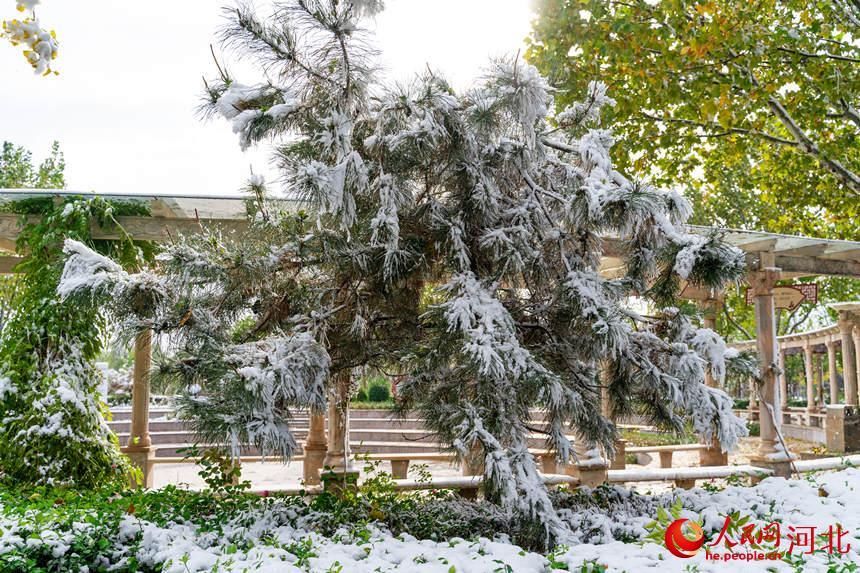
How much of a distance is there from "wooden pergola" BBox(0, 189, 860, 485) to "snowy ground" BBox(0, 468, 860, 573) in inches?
37.5

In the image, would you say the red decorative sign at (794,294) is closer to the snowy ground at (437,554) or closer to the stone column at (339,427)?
the snowy ground at (437,554)

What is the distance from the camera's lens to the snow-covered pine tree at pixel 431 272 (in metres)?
3.42

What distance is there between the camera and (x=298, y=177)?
3229 mm

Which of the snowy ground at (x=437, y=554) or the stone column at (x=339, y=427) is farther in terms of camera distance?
→ the stone column at (x=339, y=427)

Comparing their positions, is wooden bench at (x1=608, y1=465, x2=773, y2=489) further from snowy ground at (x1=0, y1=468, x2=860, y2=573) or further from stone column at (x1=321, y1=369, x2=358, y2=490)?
stone column at (x1=321, y1=369, x2=358, y2=490)

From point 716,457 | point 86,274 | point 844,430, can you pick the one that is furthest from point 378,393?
point 86,274

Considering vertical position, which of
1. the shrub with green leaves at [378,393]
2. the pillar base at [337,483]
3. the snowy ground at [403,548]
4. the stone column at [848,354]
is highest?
the stone column at [848,354]

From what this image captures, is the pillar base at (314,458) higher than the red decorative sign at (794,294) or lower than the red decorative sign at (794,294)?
lower

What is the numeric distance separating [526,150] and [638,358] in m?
1.29

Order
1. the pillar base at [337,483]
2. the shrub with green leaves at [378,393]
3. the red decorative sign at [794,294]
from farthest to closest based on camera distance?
1. the shrub with green leaves at [378,393]
2. the red decorative sign at [794,294]
3. the pillar base at [337,483]

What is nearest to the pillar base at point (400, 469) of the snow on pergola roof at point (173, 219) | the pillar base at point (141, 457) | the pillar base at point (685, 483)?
the pillar base at point (141, 457)

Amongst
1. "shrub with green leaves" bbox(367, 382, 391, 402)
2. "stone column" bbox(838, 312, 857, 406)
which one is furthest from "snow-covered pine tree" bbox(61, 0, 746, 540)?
"shrub with green leaves" bbox(367, 382, 391, 402)

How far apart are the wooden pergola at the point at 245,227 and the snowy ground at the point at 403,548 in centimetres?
95

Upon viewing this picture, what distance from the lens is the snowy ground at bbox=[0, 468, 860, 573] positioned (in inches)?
120
